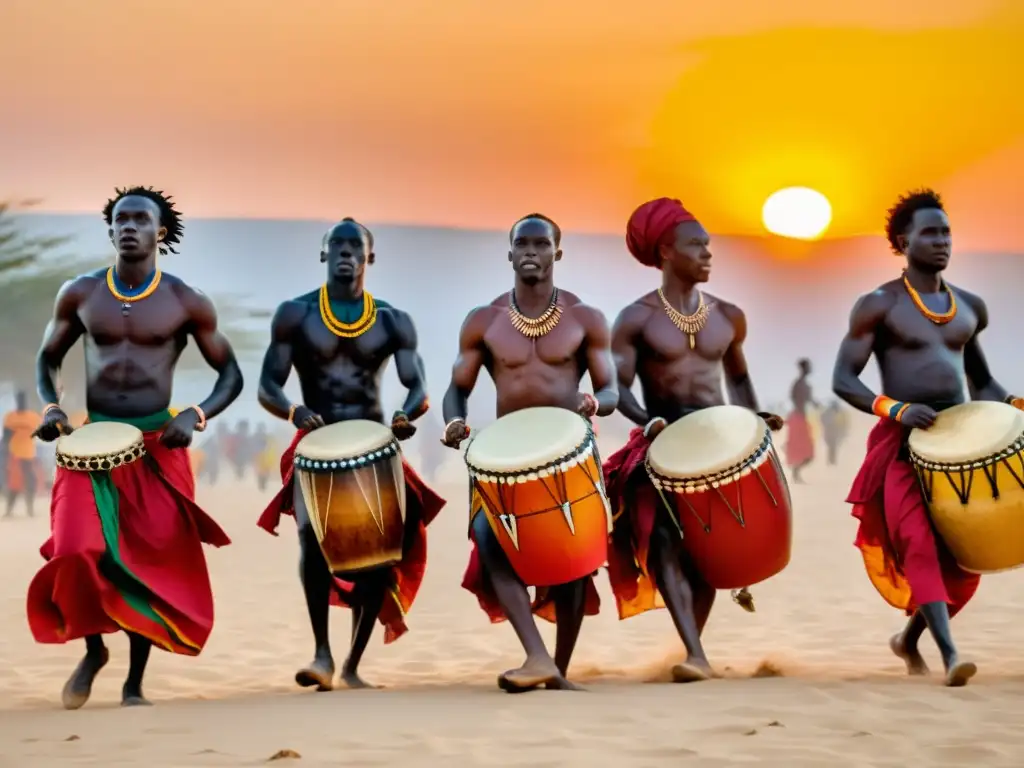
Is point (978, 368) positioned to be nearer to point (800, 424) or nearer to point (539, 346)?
point (539, 346)

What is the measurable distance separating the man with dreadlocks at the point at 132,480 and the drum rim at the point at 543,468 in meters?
1.40

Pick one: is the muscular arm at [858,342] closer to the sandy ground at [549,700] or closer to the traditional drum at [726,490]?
the traditional drum at [726,490]

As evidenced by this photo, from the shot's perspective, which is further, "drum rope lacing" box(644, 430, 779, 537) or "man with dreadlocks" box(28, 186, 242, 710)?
"drum rope lacing" box(644, 430, 779, 537)

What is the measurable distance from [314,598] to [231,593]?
6572 millimetres

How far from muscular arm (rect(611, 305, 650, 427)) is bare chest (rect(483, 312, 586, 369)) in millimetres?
314

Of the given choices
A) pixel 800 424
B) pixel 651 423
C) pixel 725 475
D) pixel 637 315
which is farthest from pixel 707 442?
pixel 800 424

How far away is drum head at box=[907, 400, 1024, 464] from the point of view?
7.43m

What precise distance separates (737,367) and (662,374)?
478 millimetres

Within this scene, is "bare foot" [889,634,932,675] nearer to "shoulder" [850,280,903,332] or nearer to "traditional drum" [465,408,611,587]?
"shoulder" [850,280,903,332]

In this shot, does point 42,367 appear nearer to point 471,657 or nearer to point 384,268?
point 471,657

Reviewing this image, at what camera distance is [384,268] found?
100 m

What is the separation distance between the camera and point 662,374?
813cm

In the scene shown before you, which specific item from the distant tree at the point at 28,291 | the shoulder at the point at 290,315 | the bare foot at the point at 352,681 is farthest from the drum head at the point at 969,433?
the distant tree at the point at 28,291

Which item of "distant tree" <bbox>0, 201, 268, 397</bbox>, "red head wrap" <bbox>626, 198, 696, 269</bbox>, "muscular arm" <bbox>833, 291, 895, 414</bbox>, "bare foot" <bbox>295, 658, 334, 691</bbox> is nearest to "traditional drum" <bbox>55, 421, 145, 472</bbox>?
"bare foot" <bbox>295, 658, 334, 691</bbox>
